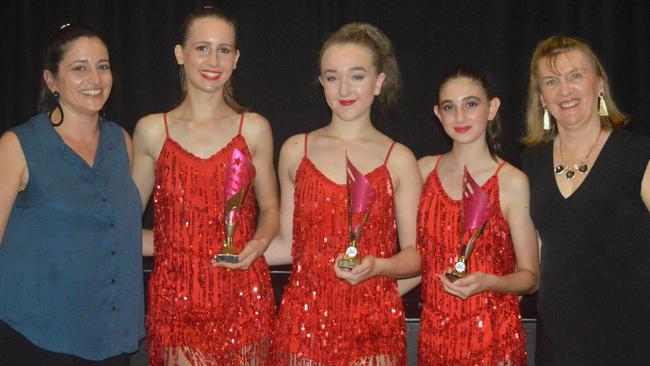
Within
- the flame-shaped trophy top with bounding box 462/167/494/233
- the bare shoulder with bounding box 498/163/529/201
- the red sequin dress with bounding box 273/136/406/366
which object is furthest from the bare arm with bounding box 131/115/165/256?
the bare shoulder with bounding box 498/163/529/201

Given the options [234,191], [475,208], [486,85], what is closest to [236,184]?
[234,191]

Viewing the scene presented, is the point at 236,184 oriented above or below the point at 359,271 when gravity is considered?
above

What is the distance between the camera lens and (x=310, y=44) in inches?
176

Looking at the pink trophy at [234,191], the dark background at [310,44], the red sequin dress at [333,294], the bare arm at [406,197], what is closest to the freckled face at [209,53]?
the pink trophy at [234,191]

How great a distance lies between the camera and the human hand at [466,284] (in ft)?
7.82

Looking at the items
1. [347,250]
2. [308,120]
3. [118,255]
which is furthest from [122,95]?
[347,250]

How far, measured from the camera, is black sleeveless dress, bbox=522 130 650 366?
2.32 m

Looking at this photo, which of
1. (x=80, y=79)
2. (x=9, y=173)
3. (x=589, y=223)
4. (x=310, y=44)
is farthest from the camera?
(x=310, y=44)

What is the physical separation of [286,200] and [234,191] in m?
0.28

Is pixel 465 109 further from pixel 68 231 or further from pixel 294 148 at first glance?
pixel 68 231

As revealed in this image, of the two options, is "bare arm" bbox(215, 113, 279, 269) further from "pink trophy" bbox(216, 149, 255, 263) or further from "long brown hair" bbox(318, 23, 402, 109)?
"long brown hair" bbox(318, 23, 402, 109)

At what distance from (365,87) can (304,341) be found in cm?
93

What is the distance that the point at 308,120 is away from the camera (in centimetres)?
457

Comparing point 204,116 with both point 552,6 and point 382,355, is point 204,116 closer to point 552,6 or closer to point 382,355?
point 382,355
